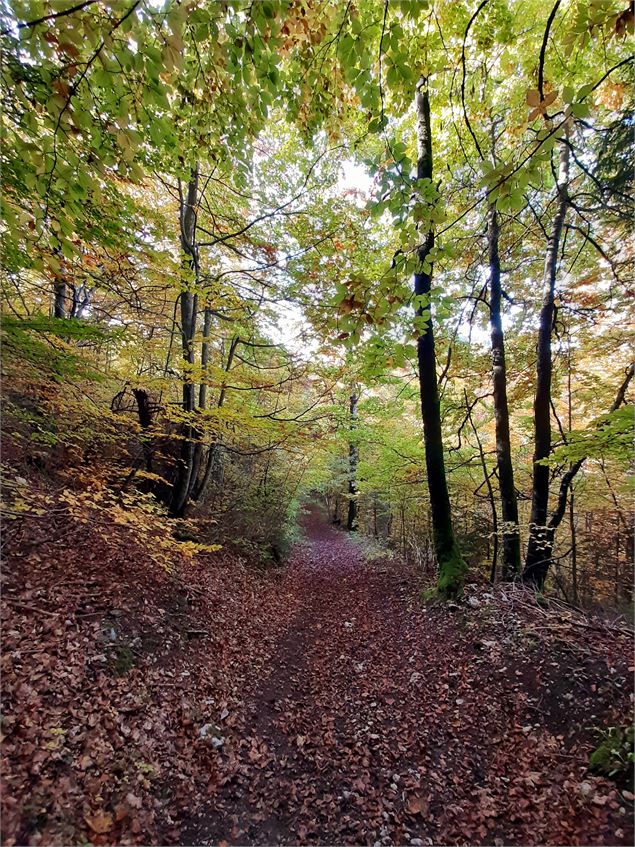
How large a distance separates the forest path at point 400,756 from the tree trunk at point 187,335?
3.98 metres

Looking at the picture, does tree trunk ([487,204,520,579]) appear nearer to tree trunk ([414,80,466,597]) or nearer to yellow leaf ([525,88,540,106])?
tree trunk ([414,80,466,597])

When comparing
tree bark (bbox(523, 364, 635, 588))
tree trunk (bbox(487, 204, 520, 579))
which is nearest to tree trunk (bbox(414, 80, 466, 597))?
tree trunk (bbox(487, 204, 520, 579))

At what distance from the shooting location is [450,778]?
3.31 m

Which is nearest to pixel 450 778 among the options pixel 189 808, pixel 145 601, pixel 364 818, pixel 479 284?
pixel 364 818

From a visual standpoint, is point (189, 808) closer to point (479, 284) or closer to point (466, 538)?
point (466, 538)

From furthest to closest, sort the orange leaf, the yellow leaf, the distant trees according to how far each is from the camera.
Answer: the orange leaf, the distant trees, the yellow leaf

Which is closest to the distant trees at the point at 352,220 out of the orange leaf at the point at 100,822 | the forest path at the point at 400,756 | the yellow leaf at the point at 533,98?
the yellow leaf at the point at 533,98

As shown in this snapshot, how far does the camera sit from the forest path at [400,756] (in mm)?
2875

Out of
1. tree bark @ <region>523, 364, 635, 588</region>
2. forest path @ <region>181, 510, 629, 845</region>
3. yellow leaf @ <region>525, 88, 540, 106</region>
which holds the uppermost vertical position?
yellow leaf @ <region>525, 88, 540, 106</region>

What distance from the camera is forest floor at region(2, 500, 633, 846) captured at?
2781 millimetres

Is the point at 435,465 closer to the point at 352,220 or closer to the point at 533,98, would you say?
the point at 352,220

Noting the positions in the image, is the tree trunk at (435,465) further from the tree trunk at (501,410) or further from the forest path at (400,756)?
the tree trunk at (501,410)

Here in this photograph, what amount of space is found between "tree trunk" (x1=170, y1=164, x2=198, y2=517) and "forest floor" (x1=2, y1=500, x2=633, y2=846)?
6.39 feet

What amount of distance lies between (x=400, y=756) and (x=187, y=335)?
23.9 ft
